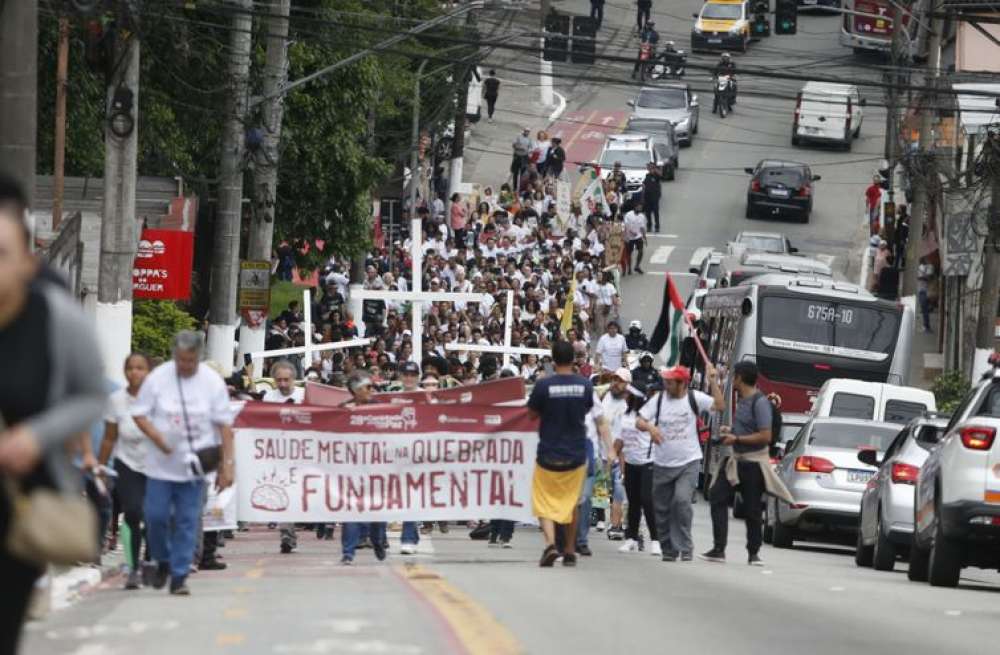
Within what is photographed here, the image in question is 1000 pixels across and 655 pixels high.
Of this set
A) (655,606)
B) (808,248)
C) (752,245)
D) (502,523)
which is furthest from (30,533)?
(808,248)

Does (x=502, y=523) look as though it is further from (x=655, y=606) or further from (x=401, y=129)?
(x=401, y=129)

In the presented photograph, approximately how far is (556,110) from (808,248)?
63.7ft

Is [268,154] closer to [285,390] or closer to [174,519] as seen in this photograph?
[285,390]

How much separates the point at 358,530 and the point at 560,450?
1.98m

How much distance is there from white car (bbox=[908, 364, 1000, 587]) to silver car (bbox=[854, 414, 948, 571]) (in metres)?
1.67

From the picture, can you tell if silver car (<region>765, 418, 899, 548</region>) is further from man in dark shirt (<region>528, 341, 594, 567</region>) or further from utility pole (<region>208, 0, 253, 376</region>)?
utility pole (<region>208, 0, 253, 376</region>)

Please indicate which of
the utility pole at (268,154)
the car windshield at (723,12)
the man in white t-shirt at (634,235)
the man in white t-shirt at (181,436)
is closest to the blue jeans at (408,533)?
the man in white t-shirt at (181,436)

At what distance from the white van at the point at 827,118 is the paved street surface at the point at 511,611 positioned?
53.3 m

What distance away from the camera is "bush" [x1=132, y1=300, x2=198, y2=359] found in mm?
31547

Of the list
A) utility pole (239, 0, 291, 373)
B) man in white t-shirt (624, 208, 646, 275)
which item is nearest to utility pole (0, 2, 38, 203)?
utility pole (239, 0, 291, 373)

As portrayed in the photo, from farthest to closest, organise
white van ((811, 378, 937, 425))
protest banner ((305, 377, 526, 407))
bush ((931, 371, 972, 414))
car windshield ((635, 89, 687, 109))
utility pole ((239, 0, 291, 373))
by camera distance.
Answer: car windshield ((635, 89, 687, 109)) < bush ((931, 371, 972, 414)) < utility pole ((239, 0, 291, 373)) < white van ((811, 378, 937, 425)) < protest banner ((305, 377, 526, 407))

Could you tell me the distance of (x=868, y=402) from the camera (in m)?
29.0

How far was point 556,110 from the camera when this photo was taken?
77.3 meters

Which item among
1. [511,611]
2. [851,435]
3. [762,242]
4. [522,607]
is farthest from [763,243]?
[511,611]
